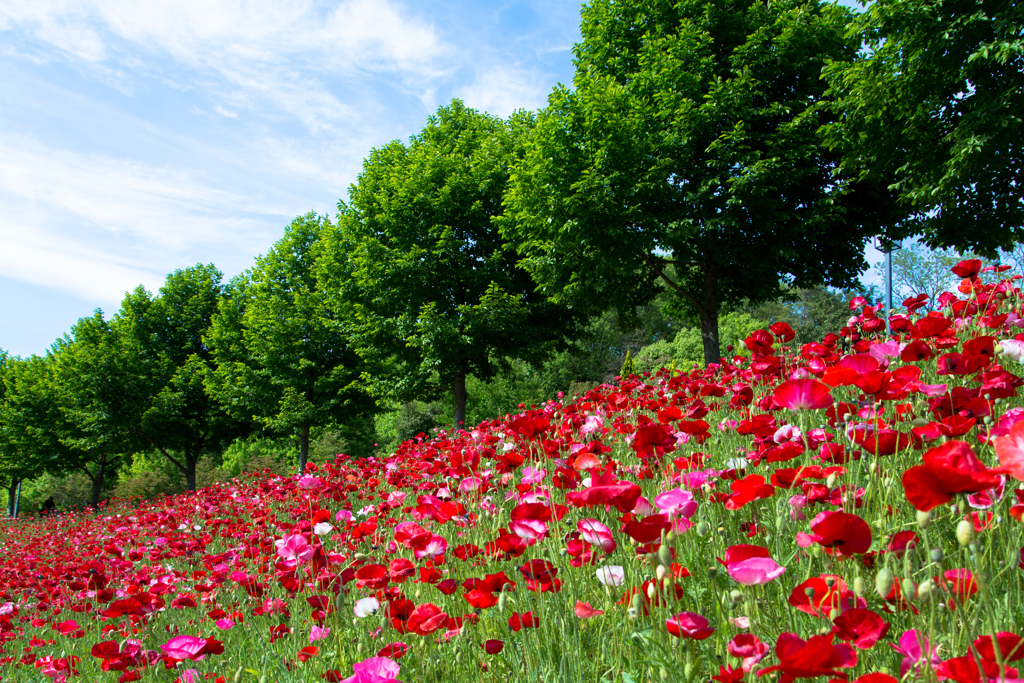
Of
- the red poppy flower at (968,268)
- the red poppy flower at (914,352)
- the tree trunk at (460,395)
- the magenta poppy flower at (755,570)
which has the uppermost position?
the red poppy flower at (968,268)

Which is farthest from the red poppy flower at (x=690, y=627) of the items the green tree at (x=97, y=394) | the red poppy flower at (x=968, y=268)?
the green tree at (x=97, y=394)

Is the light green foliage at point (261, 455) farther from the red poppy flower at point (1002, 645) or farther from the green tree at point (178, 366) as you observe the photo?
the red poppy flower at point (1002, 645)

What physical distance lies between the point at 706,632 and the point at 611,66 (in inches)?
617

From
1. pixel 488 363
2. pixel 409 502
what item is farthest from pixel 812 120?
pixel 409 502

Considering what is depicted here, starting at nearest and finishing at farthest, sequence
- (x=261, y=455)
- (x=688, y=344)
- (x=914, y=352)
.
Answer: (x=914, y=352), (x=261, y=455), (x=688, y=344)

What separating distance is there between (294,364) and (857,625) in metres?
19.6

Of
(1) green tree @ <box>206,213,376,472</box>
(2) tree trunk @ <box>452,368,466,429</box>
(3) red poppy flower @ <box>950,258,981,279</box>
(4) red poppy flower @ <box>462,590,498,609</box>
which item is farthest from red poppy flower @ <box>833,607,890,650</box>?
(1) green tree @ <box>206,213,376,472</box>

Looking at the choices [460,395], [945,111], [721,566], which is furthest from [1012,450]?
[460,395]

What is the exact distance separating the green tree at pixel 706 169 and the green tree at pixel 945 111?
3.59 ft

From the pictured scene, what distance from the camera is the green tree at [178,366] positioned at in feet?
74.9

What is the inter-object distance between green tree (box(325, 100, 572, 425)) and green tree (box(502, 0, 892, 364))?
6.99 feet

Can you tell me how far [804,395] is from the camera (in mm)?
1743

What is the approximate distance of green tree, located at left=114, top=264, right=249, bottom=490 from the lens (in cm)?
2283

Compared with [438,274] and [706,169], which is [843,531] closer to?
[706,169]
